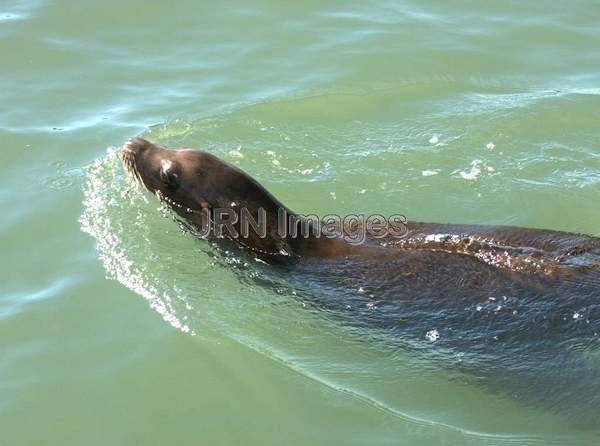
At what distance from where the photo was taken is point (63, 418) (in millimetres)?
6277

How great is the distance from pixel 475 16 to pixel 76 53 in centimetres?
487

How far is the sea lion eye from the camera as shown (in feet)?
24.1

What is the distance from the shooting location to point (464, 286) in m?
6.60

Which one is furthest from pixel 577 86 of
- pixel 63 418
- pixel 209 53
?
pixel 63 418

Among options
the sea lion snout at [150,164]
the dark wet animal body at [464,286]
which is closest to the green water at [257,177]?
the dark wet animal body at [464,286]

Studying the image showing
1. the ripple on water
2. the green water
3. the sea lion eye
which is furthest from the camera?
the sea lion eye

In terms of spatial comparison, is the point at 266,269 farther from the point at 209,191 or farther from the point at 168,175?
the point at 168,175

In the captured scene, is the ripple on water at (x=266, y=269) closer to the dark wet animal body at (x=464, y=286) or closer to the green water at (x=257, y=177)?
the green water at (x=257, y=177)

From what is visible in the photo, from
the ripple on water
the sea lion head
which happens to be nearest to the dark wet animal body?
the sea lion head

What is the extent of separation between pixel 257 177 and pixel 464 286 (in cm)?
287

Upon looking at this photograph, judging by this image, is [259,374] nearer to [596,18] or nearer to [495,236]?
[495,236]

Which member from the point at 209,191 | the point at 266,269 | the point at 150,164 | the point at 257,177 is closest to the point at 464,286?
the point at 266,269

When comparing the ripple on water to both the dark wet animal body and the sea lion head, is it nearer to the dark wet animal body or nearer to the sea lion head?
the dark wet animal body

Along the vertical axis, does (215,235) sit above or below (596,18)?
below
